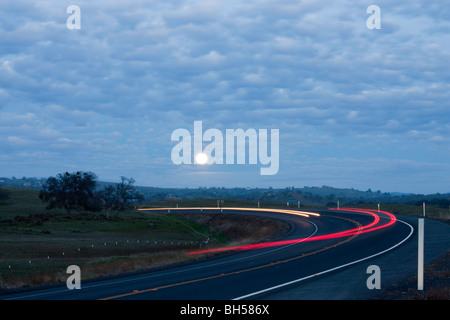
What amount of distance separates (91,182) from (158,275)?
208 feet

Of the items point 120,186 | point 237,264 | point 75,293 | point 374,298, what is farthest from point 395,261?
point 120,186

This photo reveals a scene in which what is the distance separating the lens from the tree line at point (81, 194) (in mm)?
77375

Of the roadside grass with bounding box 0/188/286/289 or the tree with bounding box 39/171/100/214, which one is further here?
the tree with bounding box 39/171/100/214

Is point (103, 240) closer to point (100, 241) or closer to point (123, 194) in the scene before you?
point (100, 241)

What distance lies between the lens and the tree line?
77375 millimetres

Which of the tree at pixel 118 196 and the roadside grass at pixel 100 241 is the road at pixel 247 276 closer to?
the roadside grass at pixel 100 241

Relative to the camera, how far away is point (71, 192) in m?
78.6

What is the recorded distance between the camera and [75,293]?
15.5 metres

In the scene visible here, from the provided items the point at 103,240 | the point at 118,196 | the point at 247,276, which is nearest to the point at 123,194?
the point at 118,196

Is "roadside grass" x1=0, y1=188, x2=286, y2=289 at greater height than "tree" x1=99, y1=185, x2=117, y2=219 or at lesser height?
lesser

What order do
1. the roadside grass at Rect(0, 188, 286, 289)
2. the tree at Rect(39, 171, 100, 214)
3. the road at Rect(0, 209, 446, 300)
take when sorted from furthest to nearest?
the tree at Rect(39, 171, 100, 214), the roadside grass at Rect(0, 188, 286, 289), the road at Rect(0, 209, 446, 300)

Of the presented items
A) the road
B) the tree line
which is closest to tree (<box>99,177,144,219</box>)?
the tree line

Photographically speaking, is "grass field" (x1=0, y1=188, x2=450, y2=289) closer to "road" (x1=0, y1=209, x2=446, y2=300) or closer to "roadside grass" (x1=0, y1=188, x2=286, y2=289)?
"roadside grass" (x1=0, y1=188, x2=286, y2=289)

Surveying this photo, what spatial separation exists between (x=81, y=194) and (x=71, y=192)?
1.55 metres
